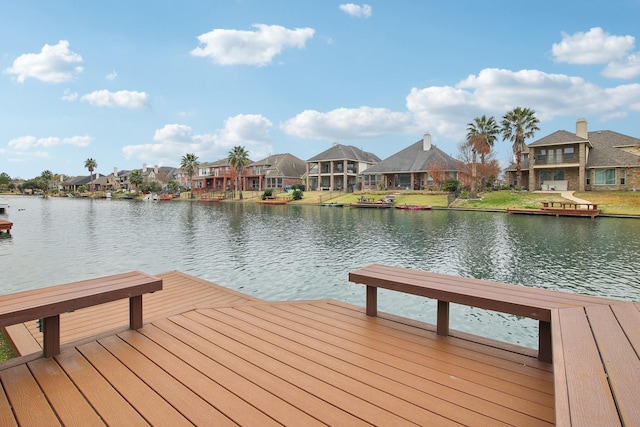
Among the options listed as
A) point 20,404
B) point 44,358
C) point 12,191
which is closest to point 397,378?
point 20,404

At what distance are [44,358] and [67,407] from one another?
3.50 feet

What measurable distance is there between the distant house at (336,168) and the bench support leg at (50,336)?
58157mm

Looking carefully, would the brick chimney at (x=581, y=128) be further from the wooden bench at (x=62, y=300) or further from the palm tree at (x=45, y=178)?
the palm tree at (x=45, y=178)

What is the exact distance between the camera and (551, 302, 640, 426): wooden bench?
5.77ft

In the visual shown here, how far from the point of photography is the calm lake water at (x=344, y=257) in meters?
9.45

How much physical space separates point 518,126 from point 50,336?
52.2 m

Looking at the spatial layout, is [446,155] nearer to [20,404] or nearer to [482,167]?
[482,167]

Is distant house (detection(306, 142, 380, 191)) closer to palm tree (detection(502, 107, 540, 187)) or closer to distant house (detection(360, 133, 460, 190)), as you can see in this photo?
distant house (detection(360, 133, 460, 190))

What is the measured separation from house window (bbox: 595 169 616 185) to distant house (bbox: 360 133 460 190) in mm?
15746

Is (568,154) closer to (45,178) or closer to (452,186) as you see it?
(452,186)

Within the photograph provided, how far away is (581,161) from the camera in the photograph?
1650 inches

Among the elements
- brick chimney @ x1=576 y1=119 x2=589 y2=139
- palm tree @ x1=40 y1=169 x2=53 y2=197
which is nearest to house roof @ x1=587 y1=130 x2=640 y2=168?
brick chimney @ x1=576 y1=119 x2=589 y2=139

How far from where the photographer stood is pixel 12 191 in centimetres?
12125

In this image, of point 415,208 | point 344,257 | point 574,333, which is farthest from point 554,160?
point 574,333
